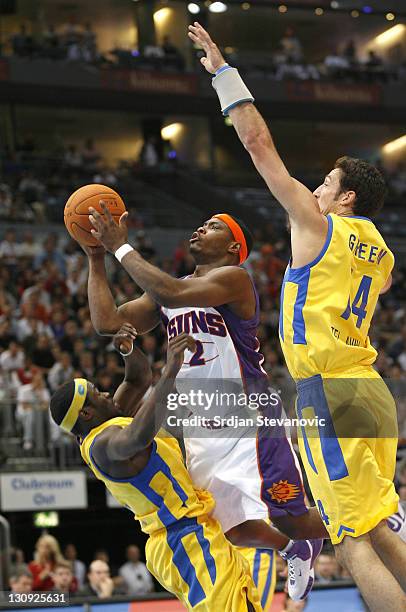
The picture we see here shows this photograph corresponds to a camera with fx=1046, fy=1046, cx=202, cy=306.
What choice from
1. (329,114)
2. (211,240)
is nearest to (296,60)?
(329,114)

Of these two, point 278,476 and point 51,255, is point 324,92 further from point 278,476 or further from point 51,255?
point 278,476

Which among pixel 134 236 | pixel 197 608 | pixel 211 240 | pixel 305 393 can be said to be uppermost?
pixel 134 236

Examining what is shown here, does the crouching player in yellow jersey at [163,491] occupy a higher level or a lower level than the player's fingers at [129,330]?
lower

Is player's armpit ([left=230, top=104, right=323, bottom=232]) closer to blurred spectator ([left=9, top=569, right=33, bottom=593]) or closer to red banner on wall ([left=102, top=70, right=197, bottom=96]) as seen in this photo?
blurred spectator ([left=9, top=569, right=33, bottom=593])

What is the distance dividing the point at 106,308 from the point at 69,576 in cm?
553

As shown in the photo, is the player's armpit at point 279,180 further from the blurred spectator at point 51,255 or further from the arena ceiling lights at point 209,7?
the arena ceiling lights at point 209,7

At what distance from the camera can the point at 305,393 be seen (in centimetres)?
518

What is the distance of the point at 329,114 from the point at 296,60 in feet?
7.27

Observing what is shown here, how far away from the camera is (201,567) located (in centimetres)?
552

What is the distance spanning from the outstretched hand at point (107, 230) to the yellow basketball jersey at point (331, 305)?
993mm

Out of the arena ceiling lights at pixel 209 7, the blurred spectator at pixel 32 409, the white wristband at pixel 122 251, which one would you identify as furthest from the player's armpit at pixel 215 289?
the arena ceiling lights at pixel 209 7

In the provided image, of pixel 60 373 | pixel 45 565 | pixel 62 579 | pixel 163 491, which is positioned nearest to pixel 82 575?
pixel 45 565

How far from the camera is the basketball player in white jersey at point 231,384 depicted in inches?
230

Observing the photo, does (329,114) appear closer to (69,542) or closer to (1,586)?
(69,542)
